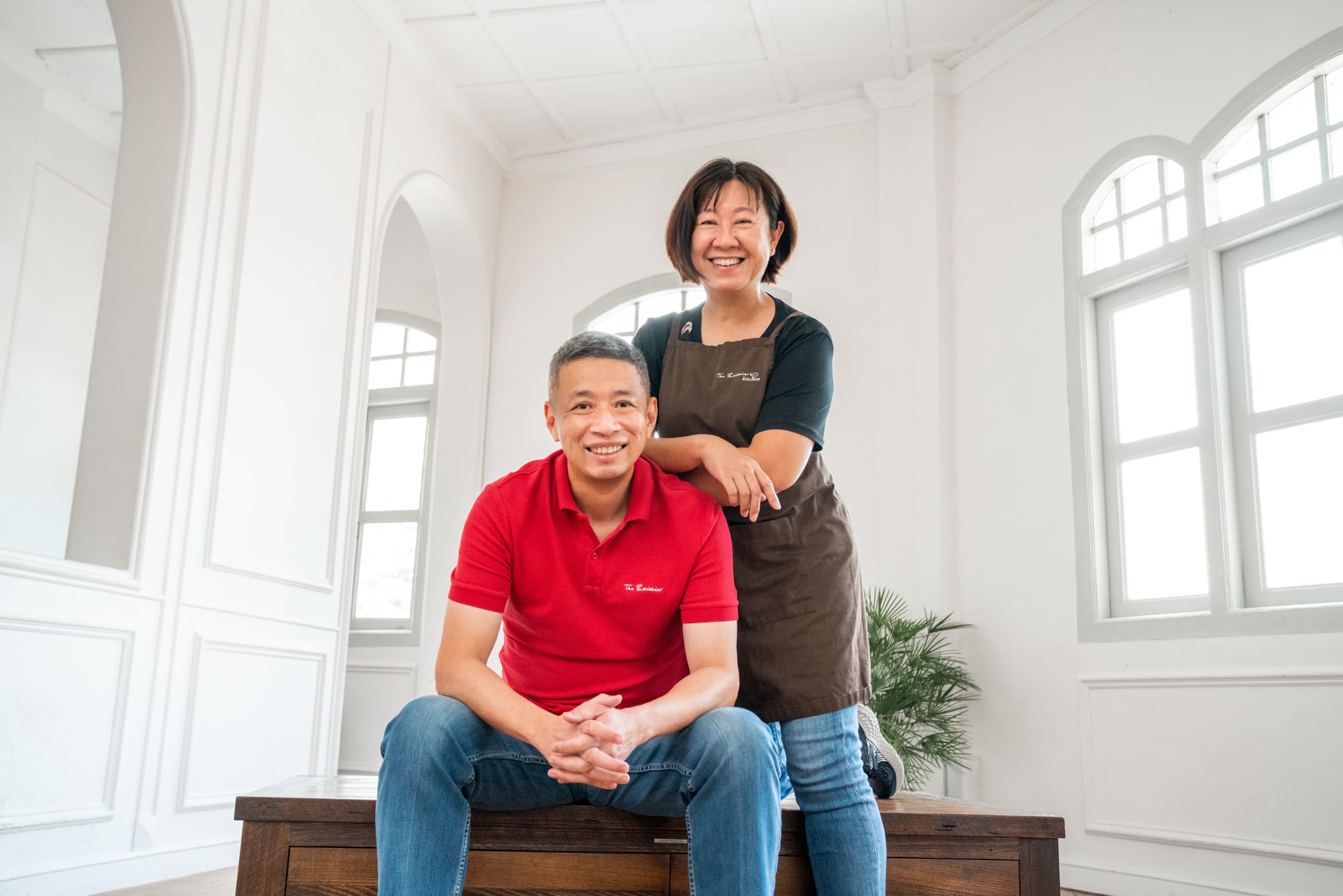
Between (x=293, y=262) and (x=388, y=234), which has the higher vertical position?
(x=388, y=234)

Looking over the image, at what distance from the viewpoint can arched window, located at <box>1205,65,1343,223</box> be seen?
12.7 feet

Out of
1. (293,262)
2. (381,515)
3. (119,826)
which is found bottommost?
(119,826)

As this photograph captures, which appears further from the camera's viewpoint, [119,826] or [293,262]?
[293,262]

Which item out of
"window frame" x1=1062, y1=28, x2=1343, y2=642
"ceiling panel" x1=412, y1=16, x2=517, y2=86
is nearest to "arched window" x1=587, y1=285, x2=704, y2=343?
"ceiling panel" x1=412, y1=16, x2=517, y2=86

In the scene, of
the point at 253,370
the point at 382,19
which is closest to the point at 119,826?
the point at 253,370

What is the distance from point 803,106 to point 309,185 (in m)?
2.76

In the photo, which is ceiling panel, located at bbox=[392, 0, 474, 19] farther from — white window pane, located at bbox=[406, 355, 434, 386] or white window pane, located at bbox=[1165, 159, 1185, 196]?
white window pane, located at bbox=[1165, 159, 1185, 196]

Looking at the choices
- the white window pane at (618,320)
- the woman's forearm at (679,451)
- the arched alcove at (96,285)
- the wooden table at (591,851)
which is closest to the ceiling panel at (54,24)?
the arched alcove at (96,285)

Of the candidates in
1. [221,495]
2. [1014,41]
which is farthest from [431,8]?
[1014,41]

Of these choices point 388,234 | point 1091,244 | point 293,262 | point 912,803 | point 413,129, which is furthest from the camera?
point 388,234

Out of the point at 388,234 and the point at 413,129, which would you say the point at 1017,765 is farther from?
the point at 388,234

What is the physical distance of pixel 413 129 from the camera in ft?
18.0

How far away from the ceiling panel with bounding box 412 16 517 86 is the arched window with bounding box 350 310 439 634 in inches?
70.3

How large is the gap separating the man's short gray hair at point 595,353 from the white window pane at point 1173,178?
3478 millimetres
